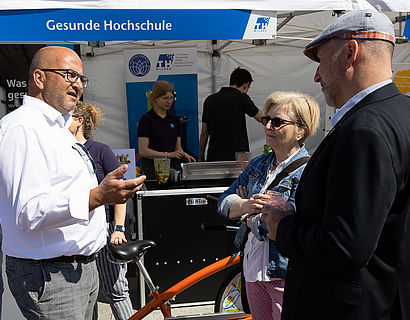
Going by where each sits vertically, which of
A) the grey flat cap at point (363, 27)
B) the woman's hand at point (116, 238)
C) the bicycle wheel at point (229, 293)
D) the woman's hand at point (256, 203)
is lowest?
the bicycle wheel at point (229, 293)

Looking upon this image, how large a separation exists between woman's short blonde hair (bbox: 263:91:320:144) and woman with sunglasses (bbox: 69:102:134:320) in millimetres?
1263

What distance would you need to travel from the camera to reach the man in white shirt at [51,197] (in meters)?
1.69

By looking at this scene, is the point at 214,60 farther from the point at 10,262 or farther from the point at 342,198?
the point at 342,198

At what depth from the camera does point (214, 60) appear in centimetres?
755

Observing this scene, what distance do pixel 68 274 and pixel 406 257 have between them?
1361mm

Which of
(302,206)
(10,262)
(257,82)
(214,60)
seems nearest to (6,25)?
(10,262)

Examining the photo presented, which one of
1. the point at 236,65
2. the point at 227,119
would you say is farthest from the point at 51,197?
the point at 236,65

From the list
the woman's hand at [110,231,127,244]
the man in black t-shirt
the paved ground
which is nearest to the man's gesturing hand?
the woman's hand at [110,231,127,244]

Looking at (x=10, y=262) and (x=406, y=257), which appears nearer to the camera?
(x=406, y=257)

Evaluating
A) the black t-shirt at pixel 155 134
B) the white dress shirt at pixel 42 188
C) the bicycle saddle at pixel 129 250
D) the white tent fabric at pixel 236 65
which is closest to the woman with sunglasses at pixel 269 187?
the bicycle saddle at pixel 129 250

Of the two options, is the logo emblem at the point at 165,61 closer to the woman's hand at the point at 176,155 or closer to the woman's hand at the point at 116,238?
the woman's hand at the point at 176,155

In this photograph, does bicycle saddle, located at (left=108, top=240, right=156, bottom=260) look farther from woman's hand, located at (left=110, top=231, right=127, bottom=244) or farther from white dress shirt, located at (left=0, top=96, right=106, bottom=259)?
white dress shirt, located at (left=0, top=96, right=106, bottom=259)

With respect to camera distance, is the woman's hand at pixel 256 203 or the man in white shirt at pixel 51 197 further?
the woman's hand at pixel 256 203

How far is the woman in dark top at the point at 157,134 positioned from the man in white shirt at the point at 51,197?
2.73 m
